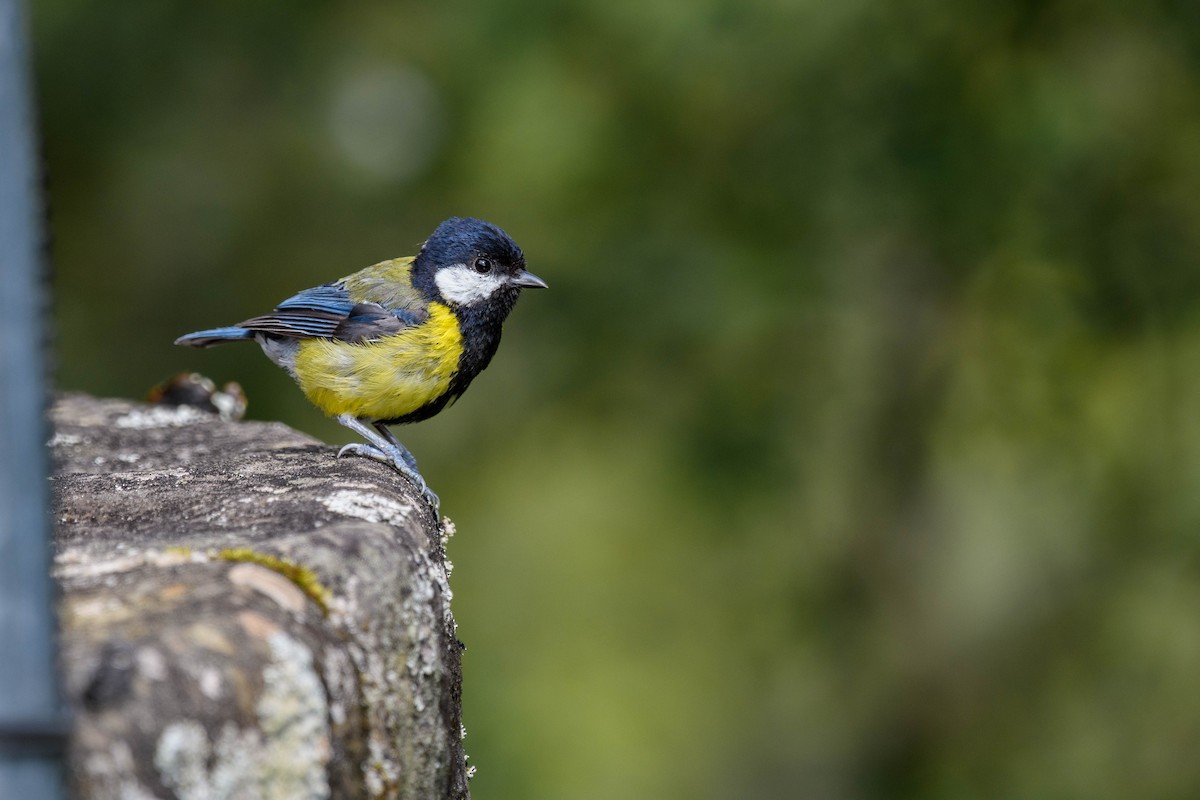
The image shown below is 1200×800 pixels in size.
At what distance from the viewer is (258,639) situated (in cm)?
165

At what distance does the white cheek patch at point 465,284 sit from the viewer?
3.95 metres

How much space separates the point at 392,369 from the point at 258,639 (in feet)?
7.08

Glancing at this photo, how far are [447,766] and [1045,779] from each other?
4.92 meters

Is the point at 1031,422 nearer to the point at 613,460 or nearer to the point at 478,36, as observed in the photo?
the point at 613,460

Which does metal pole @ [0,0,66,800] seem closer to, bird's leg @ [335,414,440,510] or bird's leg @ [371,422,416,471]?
bird's leg @ [335,414,440,510]

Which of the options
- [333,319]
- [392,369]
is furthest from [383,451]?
[333,319]

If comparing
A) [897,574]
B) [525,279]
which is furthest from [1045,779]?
[525,279]

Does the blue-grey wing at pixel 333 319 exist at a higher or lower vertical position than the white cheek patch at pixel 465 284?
lower

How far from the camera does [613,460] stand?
663 centimetres

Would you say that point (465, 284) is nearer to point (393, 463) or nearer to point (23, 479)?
point (393, 463)

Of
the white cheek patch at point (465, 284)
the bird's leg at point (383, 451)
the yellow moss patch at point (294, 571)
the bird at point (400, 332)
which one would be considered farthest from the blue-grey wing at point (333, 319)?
the yellow moss patch at point (294, 571)

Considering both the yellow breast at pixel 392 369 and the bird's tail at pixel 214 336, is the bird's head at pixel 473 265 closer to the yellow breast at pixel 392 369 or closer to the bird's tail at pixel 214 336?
the yellow breast at pixel 392 369

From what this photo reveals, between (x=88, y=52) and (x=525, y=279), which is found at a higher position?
(x=88, y=52)

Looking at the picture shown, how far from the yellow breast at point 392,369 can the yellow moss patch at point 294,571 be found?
1.85 m
